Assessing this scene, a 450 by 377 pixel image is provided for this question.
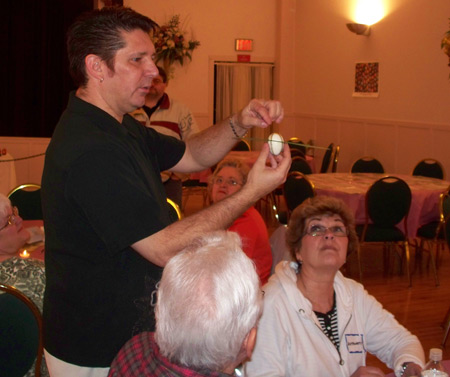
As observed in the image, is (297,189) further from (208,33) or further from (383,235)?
(208,33)

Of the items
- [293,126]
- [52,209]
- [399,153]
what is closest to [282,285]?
[52,209]

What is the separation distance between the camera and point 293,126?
11039 millimetres

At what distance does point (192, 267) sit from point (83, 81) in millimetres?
702

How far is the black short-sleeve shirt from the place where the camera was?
148 centimetres

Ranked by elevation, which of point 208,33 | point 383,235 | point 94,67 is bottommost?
point 383,235

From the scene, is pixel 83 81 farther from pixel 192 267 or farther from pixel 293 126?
pixel 293 126

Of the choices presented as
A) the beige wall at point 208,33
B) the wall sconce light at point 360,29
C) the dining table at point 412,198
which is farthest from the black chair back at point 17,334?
the beige wall at point 208,33

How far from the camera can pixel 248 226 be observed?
318 cm

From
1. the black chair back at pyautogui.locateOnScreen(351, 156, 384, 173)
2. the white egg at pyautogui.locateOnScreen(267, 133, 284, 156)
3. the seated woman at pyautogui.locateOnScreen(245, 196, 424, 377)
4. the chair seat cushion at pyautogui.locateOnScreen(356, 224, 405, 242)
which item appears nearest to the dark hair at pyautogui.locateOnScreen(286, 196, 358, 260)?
the seated woman at pyautogui.locateOnScreen(245, 196, 424, 377)

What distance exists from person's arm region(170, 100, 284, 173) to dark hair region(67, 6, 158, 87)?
1.53 feet

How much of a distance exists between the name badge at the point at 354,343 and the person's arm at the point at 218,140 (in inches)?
31.0

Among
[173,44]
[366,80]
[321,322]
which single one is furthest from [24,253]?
[173,44]

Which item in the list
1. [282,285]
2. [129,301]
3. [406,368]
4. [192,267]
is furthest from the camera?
[282,285]

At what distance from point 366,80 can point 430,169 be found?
2524 millimetres
